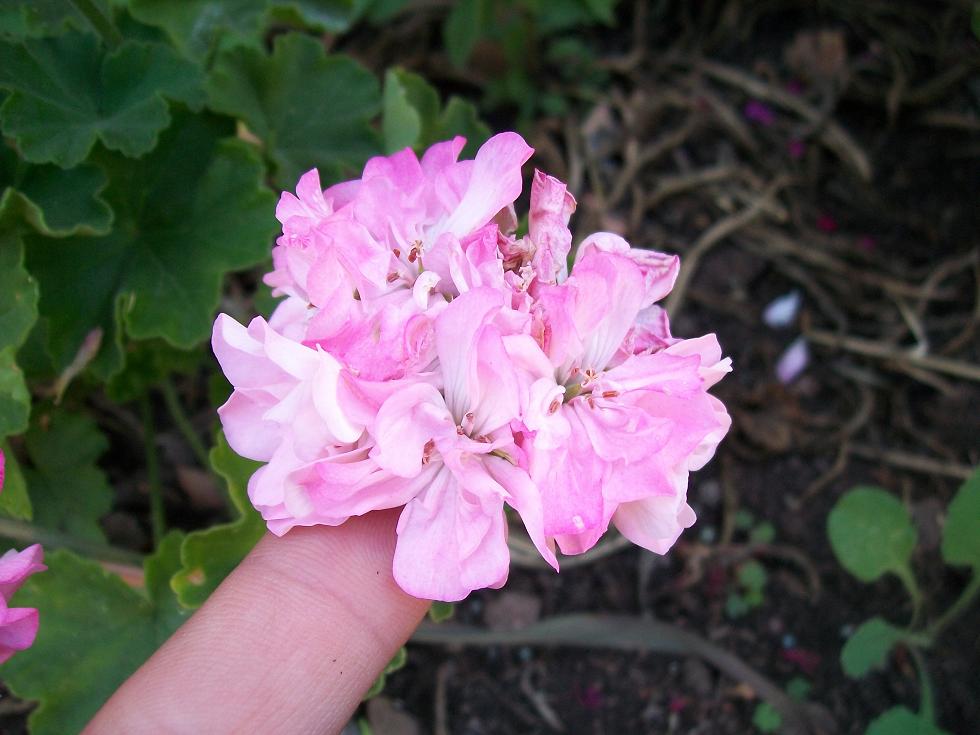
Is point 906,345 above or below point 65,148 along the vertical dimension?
below

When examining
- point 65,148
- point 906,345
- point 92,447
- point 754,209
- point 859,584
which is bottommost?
point 859,584

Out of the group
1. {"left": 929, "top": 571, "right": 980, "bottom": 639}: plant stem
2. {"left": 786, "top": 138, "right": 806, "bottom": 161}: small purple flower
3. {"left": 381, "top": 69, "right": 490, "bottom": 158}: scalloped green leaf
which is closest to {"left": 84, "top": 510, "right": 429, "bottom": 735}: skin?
{"left": 381, "top": 69, "right": 490, "bottom": 158}: scalloped green leaf

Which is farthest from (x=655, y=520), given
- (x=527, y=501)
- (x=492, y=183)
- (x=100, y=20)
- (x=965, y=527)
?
(x=100, y=20)

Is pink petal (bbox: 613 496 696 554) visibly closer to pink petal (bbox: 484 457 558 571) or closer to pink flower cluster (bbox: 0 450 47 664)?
pink petal (bbox: 484 457 558 571)

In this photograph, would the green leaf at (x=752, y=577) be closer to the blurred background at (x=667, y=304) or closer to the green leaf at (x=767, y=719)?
the blurred background at (x=667, y=304)

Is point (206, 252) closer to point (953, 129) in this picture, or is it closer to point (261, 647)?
point (261, 647)

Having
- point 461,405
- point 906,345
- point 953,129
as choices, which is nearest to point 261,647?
point 461,405
